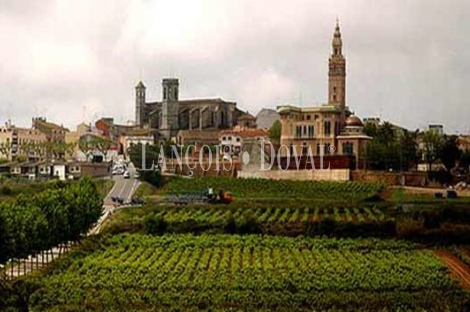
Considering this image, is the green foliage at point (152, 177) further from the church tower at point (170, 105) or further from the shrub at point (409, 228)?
the church tower at point (170, 105)

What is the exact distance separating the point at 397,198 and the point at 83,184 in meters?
15.9

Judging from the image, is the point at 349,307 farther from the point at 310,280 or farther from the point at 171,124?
the point at 171,124

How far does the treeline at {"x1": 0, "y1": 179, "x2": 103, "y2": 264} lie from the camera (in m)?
23.5

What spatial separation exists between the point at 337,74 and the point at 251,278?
5277 centimetres

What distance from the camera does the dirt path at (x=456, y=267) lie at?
22612 millimetres

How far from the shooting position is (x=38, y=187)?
4316cm

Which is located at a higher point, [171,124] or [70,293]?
[171,124]

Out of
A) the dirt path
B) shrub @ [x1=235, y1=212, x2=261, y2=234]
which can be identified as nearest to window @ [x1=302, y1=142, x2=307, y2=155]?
shrub @ [x1=235, y1=212, x2=261, y2=234]

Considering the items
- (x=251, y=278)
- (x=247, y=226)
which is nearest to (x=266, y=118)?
(x=247, y=226)

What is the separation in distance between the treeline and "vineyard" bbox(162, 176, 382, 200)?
1240 centimetres

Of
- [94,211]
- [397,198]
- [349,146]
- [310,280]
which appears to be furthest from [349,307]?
[349,146]

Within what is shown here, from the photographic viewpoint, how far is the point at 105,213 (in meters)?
40.3

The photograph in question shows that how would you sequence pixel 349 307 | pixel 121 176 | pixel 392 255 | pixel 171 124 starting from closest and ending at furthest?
1. pixel 349 307
2. pixel 392 255
3. pixel 121 176
4. pixel 171 124

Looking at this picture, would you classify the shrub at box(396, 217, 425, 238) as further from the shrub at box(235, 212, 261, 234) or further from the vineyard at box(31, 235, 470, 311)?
the shrub at box(235, 212, 261, 234)
